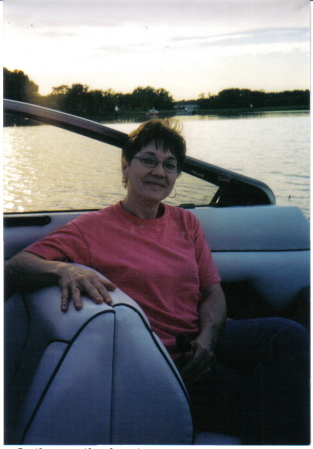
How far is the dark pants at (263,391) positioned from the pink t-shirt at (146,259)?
190mm

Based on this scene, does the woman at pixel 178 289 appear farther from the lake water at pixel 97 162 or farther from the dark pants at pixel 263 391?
the lake water at pixel 97 162

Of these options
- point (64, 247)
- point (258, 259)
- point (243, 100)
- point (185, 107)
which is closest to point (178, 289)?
point (64, 247)

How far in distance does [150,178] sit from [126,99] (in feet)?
1.42

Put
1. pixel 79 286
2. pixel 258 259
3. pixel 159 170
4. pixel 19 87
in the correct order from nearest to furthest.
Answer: pixel 79 286
pixel 159 170
pixel 19 87
pixel 258 259

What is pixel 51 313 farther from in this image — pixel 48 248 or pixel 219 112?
pixel 219 112

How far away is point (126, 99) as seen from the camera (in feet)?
5.83

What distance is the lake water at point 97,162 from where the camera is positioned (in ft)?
5.87

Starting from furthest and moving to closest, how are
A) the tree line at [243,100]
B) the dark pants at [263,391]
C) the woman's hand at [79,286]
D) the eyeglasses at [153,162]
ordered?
the tree line at [243,100]
the eyeglasses at [153,162]
the dark pants at [263,391]
the woman's hand at [79,286]

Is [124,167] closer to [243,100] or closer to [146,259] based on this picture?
[146,259]

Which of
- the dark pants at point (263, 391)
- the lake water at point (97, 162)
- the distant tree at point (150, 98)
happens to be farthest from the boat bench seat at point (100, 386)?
the distant tree at point (150, 98)

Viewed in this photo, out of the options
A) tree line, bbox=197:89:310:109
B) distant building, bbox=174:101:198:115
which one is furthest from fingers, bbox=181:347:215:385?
tree line, bbox=197:89:310:109

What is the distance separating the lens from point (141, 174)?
159 cm

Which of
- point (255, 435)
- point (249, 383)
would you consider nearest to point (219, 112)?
point (249, 383)

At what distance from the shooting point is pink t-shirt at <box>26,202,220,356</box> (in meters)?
1.40
